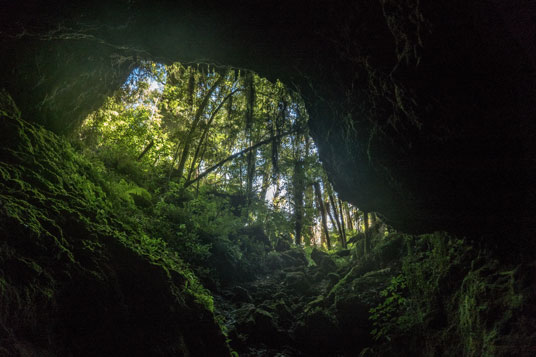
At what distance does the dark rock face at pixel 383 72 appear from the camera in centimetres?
256

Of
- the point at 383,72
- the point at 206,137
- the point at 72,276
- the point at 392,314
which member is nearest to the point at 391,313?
the point at 392,314

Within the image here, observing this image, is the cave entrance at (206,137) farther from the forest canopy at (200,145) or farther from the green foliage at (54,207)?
the green foliage at (54,207)

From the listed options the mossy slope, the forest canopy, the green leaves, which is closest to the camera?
the mossy slope

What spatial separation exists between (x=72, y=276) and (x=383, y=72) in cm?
467

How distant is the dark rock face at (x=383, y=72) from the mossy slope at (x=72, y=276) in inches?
73.6

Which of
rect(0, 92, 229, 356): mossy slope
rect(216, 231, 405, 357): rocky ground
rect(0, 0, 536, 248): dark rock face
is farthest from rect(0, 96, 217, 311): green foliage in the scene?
rect(216, 231, 405, 357): rocky ground

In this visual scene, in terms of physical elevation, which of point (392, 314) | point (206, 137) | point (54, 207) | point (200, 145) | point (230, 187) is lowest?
point (392, 314)

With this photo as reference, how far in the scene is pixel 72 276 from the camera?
9.86 feet

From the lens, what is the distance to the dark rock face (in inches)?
101

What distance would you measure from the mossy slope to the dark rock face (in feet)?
6.14

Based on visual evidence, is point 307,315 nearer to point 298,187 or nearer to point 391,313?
point 391,313

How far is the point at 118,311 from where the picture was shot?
3.30 m

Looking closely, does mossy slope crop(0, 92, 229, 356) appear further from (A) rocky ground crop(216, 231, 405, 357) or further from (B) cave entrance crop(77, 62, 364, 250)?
(B) cave entrance crop(77, 62, 364, 250)

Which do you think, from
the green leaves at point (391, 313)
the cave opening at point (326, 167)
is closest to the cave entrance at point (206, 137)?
the cave opening at point (326, 167)
